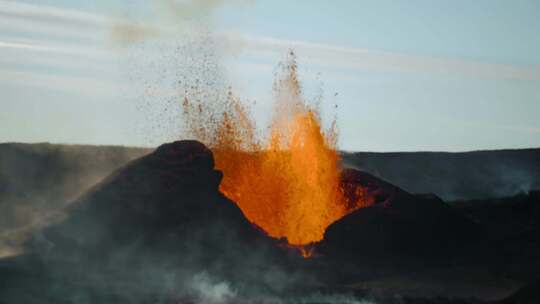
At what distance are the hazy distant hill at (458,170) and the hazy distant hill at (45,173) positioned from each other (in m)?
18.4

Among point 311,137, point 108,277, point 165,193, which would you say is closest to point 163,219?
point 165,193

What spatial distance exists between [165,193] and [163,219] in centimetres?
89

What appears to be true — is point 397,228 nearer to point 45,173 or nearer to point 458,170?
point 45,173

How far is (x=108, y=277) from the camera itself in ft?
82.2

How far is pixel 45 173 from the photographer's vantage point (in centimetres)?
4650

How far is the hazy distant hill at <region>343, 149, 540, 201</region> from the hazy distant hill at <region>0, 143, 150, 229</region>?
60.3 feet

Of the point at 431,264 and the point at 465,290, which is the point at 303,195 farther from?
the point at 465,290

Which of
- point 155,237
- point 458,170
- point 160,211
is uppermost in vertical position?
point 458,170

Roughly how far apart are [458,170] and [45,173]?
3202cm

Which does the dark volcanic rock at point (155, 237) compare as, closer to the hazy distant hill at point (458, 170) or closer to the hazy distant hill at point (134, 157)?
the hazy distant hill at point (134, 157)

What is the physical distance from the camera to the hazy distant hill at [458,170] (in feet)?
200

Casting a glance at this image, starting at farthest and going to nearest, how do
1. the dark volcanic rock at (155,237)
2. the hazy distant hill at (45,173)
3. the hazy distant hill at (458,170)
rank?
the hazy distant hill at (458,170) < the hazy distant hill at (45,173) < the dark volcanic rock at (155,237)

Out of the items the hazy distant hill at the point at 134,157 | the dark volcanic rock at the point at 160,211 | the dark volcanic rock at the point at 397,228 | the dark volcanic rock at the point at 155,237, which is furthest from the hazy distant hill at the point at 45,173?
the dark volcanic rock at the point at 397,228

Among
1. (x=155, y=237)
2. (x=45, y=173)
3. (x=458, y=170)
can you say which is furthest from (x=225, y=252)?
(x=458, y=170)
